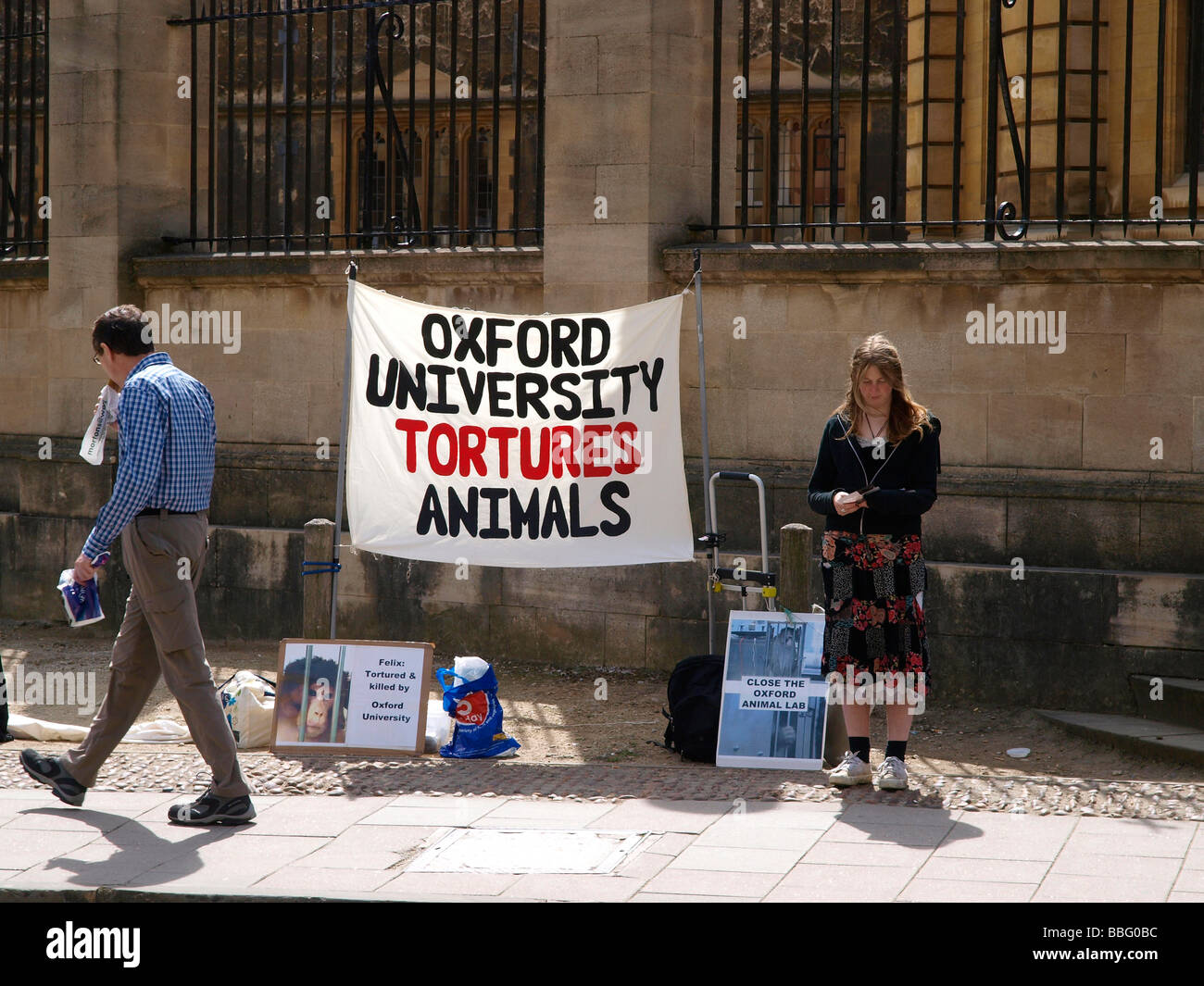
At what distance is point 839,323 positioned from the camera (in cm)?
953

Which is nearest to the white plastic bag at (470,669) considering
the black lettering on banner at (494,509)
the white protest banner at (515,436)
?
the white protest banner at (515,436)

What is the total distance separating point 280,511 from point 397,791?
193 inches

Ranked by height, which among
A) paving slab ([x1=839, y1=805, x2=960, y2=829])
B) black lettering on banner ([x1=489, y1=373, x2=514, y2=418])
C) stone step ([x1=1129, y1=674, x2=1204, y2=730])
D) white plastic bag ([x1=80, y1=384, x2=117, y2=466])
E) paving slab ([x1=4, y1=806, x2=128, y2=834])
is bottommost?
paving slab ([x1=4, y1=806, x2=128, y2=834])

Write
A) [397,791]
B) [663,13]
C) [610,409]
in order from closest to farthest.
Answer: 1. [397,791]
2. [610,409]
3. [663,13]

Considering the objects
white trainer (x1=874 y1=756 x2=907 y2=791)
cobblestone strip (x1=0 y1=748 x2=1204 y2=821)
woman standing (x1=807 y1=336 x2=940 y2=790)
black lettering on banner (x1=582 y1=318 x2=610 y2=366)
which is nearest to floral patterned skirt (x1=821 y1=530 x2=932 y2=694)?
woman standing (x1=807 y1=336 x2=940 y2=790)

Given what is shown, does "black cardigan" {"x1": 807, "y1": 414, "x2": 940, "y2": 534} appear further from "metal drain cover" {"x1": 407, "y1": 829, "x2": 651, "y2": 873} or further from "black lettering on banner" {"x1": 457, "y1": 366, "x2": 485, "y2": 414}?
"black lettering on banner" {"x1": 457, "y1": 366, "x2": 485, "y2": 414}

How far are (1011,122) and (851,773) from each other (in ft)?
14.3

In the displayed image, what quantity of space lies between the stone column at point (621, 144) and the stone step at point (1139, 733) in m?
3.68

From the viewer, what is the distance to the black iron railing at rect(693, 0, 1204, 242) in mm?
9203

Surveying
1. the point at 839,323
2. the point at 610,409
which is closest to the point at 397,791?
the point at 610,409

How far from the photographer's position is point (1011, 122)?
922 centimetres

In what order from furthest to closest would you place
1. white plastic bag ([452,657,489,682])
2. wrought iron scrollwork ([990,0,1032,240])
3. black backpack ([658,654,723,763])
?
wrought iron scrollwork ([990,0,1032,240]) < white plastic bag ([452,657,489,682]) < black backpack ([658,654,723,763])

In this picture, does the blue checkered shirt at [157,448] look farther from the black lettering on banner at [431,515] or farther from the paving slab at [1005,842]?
the paving slab at [1005,842]
